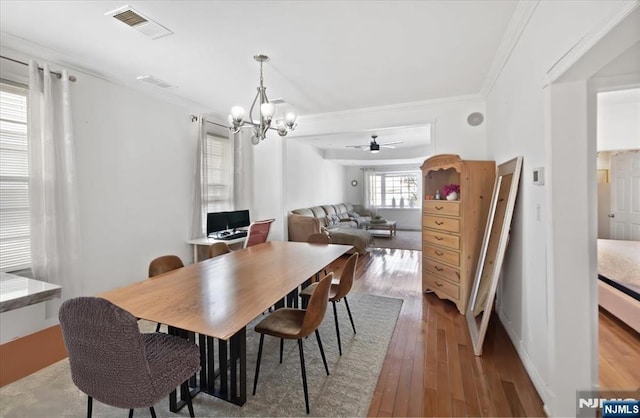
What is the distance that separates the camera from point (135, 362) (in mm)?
1216

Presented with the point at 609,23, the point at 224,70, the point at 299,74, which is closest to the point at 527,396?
the point at 609,23

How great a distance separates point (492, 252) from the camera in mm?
2717

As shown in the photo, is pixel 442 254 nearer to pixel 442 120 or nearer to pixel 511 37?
pixel 442 120

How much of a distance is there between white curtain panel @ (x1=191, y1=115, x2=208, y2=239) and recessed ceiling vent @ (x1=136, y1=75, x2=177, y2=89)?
76 cm

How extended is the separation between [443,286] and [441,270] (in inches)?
7.6

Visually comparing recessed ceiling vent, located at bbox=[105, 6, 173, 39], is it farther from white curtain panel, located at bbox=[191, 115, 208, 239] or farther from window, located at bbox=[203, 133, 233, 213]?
window, located at bbox=[203, 133, 233, 213]

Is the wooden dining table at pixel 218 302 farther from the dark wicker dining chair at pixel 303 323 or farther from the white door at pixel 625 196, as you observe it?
the white door at pixel 625 196

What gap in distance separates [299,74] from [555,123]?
7.95 feet

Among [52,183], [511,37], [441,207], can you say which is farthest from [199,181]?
[511,37]

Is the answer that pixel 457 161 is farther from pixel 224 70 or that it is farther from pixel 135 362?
pixel 135 362

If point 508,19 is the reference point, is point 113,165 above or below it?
below

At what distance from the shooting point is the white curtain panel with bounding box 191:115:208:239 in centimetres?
422

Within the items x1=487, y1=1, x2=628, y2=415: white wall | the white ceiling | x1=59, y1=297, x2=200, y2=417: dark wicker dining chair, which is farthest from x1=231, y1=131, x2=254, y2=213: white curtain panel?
x1=487, y1=1, x2=628, y2=415: white wall

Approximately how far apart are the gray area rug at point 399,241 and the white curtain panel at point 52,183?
5.57 metres
